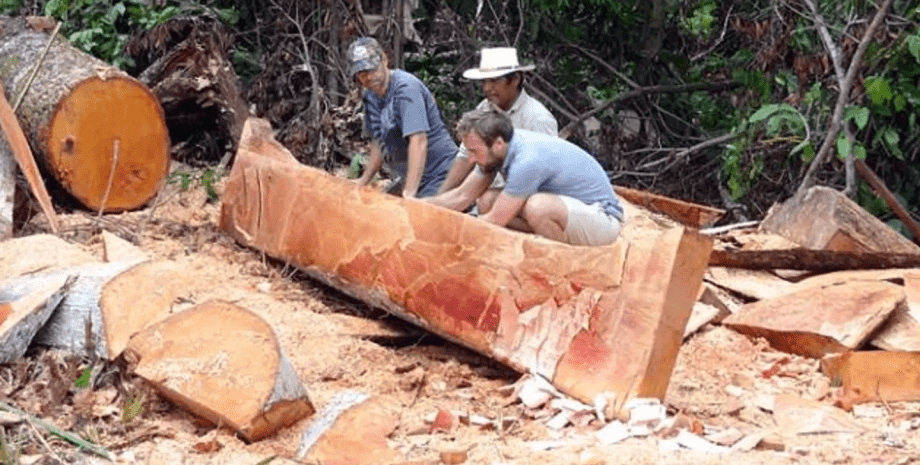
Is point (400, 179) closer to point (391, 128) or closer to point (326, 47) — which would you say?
point (391, 128)

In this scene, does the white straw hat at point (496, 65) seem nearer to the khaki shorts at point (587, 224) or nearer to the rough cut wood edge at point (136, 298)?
the khaki shorts at point (587, 224)

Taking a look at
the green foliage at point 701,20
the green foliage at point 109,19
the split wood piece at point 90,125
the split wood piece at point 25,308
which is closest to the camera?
the split wood piece at point 25,308

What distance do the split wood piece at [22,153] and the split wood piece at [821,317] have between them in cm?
405

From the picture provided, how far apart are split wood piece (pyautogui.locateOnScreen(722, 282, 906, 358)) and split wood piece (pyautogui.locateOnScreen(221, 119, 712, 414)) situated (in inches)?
49.0

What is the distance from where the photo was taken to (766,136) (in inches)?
375

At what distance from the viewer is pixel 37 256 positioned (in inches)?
251

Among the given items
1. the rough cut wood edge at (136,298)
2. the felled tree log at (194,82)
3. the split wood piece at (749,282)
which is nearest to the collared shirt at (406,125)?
the split wood piece at (749,282)

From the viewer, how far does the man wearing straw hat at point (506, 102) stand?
6.96 metres

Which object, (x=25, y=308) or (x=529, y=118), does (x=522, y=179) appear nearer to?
(x=529, y=118)

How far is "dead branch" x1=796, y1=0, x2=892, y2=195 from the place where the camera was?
8562 millimetres

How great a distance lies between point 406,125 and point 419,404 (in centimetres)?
210

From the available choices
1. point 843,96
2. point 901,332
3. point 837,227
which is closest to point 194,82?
point 843,96

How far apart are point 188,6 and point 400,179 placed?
11.1 ft

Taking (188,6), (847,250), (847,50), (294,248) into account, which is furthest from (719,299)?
(188,6)
